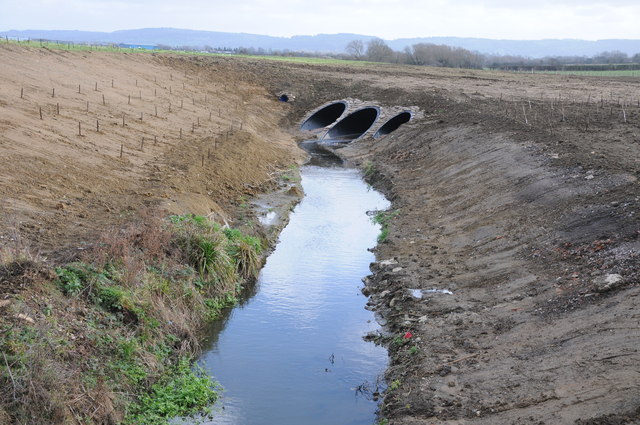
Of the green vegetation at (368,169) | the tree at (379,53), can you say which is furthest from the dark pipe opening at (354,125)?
the tree at (379,53)

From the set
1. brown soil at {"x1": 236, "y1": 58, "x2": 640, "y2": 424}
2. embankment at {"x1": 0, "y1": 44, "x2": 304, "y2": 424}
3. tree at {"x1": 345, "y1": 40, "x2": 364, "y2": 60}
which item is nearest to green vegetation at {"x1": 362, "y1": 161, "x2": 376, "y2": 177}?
brown soil at {"x1": 236, "y1": 58, "x2": 640, "y2": 424}

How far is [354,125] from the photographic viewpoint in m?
44.9

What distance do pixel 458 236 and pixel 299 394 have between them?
8689 millimetres

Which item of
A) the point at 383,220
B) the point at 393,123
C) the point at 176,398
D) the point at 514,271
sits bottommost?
the point at 176,398

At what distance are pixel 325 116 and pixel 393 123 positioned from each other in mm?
7109

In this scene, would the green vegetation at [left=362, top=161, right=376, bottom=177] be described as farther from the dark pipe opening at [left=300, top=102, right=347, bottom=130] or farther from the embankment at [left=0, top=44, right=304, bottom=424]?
the dark pipe opening at [left=300, top=102, right=347, bottom=130]

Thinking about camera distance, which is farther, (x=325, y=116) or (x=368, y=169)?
(x=325, y=116)

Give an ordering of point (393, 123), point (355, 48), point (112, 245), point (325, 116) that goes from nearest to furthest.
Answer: point (112, 245) < point (393, 123) < point (325, 116) < point (355, 48)

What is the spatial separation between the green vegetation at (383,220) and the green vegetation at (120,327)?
614 cm

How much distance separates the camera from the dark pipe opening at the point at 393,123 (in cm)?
3991

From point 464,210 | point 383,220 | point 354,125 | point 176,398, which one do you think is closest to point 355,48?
point 354,125

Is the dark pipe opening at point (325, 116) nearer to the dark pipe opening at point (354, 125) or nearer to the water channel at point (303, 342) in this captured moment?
the dark pipe opening at point (354, 125)

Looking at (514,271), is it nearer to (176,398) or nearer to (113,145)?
(176,398)

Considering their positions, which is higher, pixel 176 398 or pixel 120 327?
pixel 120 327
